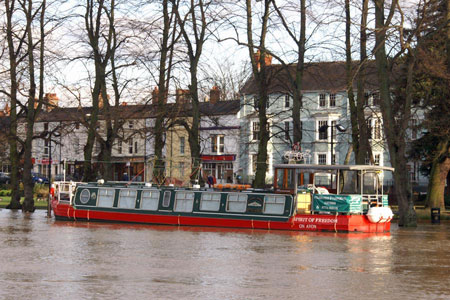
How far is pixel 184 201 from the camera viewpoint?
133ft

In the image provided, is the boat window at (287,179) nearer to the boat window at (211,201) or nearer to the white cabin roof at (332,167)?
the white cabin roof at (332,167)

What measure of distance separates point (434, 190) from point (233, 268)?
30.9m

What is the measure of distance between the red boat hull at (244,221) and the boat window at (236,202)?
1.64ft

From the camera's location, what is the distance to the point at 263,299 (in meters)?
17.0

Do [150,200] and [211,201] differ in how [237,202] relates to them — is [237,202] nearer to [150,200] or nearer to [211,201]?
[211,201]

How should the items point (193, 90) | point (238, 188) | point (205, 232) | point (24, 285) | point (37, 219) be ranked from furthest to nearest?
point (193, 90), point (37, 219), point (238, 188), point (205, 232), point (24, 285)

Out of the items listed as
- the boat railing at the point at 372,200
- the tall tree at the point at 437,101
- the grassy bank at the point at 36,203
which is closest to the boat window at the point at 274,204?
the boat railing at the point at 372,200

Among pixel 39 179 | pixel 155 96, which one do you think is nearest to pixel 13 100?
pixel 155 96

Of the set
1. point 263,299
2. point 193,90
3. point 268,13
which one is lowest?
point 263,299

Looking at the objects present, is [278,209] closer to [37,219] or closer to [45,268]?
[37,219]

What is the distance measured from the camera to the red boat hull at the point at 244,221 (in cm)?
3638

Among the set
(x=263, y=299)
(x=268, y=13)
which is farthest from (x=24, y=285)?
(x=268, y=13)

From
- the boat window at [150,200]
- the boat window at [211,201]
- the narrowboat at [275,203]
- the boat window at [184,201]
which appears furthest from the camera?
the boat window at [150,200]

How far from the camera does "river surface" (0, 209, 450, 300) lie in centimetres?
1808
